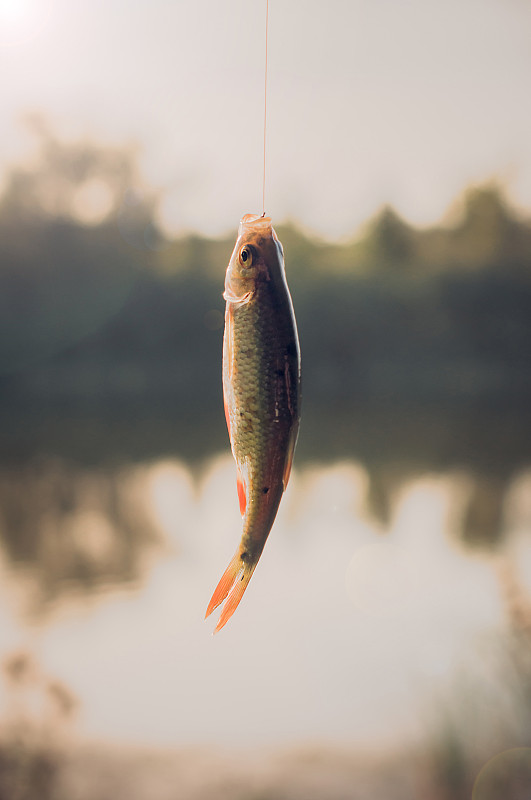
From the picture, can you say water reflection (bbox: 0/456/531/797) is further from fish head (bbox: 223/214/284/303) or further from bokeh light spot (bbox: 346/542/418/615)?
fish head (bbox: 223/214/284/303)

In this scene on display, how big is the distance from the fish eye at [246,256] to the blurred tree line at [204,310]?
1398cm

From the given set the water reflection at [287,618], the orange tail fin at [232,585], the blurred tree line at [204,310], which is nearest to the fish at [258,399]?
the orange tail fin at [232,585]

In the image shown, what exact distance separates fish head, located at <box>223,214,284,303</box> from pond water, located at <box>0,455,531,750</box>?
8.70 feet

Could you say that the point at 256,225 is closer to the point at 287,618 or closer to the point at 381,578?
the point at 287,618

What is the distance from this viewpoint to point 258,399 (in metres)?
1.19

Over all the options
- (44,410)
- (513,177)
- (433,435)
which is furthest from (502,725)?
(513,177)

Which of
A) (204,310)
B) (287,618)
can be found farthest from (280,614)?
(204,310)

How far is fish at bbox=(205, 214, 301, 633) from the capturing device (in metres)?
1.19

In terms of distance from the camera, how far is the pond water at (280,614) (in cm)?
384

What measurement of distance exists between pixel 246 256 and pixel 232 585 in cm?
53

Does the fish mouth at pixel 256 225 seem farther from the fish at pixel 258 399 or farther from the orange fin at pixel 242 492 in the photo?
the orange fin at pixel 242 492

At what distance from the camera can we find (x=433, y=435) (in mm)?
13281

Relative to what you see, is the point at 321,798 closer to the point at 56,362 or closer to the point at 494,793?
the point at 494,793

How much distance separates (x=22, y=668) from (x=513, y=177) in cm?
2393
